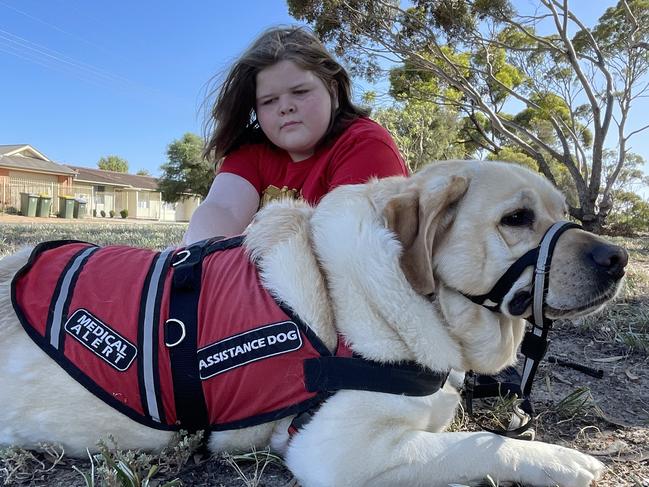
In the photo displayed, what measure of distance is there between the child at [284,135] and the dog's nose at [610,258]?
153cm

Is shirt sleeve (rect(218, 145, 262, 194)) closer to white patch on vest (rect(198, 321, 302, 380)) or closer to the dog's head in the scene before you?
the dog's head

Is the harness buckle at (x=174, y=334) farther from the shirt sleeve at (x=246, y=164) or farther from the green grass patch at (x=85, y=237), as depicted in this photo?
the green grass patch at (x=85, y=237)

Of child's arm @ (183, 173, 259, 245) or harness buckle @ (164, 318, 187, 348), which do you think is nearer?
harness buckle @ (164, 318, 187, 348)

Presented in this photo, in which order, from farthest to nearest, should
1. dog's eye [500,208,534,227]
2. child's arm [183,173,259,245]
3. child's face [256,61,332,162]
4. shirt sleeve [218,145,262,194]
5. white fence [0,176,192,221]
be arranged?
white fence [0,176,192,221]
shirt sleeve [218,145,262,194]
child's arm [183,173,259,245]
child's face [256,61,332,162]
dog's eye [500,208,534,227]

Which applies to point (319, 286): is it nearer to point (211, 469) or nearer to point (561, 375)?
point (211, 469)

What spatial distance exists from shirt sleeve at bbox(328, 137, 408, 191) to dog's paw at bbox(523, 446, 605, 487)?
1.84 m

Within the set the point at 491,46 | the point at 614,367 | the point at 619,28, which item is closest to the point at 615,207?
the point at 619,28

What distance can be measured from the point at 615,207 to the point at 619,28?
8880mm

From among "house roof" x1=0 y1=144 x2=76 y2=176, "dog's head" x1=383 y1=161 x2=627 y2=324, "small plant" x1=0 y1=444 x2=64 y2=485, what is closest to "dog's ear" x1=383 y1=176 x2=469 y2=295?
"dog's head" x1=383 y1=161 x2=627 y2=324

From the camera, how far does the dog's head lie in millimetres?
1725

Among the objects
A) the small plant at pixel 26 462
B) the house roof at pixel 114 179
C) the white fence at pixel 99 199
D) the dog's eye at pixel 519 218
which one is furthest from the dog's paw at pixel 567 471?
the house roof at pixel 114 179

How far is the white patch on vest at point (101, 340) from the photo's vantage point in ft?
5.60

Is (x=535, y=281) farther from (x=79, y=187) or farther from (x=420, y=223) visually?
(x=79, y=187)

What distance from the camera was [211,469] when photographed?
174 centimetres
